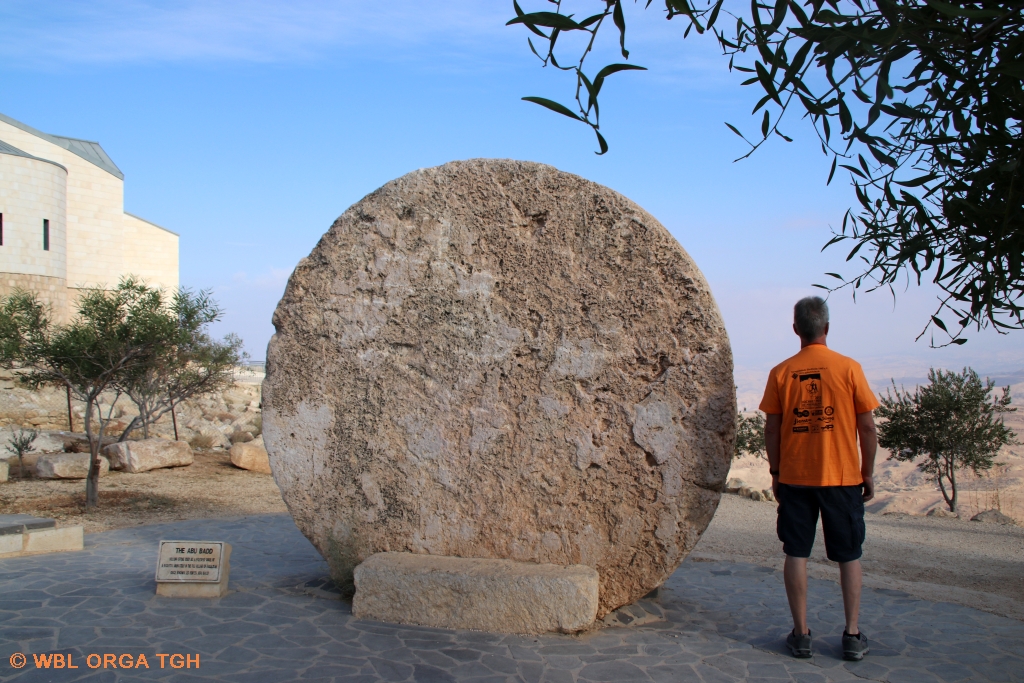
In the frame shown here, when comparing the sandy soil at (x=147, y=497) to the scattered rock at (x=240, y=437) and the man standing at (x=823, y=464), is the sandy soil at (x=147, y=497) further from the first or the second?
the man standing at (x=823, y=464)

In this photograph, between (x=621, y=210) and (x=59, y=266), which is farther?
(x=59, y=266)

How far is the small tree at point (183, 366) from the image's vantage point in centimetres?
955

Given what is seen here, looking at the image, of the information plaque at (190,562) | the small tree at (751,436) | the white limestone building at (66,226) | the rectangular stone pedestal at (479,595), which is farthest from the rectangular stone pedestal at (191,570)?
the white limestone building at (66,226)

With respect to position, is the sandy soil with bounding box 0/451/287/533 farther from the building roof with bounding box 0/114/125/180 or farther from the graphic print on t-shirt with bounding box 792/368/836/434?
the building roof with bounding box 0/114/125/180

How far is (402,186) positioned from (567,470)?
2135 millimetres

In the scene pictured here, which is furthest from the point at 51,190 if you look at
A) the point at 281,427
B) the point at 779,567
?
the point at 779,567

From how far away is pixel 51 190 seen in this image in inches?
Result: 1078

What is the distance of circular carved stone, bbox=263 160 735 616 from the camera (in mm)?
4246

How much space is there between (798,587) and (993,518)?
7.00 metres

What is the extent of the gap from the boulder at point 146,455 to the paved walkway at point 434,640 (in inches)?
235

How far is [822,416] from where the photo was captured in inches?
146

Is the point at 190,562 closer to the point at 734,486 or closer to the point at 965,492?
the point at 734,486

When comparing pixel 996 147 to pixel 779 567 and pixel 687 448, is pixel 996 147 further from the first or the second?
pixel 779 567

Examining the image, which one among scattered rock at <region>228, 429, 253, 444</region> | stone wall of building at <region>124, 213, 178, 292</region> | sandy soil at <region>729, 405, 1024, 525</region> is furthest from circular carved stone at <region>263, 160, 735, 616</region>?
stone wall of building at <region>124, 213, 178, 292</region>
